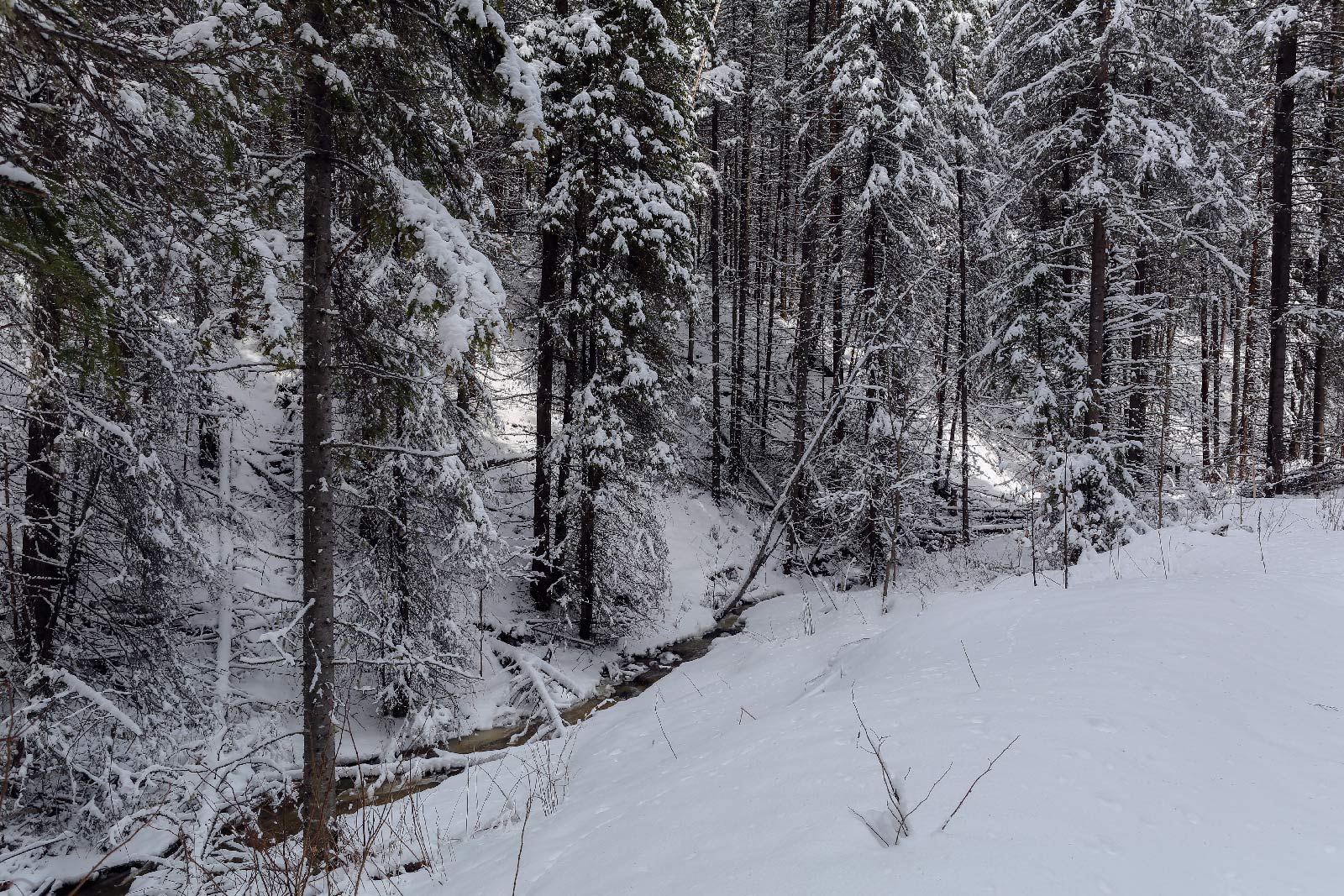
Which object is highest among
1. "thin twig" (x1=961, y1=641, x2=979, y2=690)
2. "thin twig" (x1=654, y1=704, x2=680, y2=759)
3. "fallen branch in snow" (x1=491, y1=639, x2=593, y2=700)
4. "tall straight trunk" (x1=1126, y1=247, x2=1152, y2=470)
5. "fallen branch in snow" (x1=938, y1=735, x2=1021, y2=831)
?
"tall straight trunk" (x1=1126, y1=247, x2=1152, y2=470)

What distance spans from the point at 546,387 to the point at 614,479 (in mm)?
2360

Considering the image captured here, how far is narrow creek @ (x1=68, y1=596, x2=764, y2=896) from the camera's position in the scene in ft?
22.1

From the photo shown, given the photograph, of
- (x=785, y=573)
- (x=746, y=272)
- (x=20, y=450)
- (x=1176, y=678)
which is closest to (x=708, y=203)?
(x=746, y=272)

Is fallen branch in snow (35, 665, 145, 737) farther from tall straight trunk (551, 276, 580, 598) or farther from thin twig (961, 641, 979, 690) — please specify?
thin twig (961, 641, 979, 690)

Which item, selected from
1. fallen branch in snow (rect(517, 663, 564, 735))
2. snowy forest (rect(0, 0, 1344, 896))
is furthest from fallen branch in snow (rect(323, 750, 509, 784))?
fallen branch in snow (rect(517, 663, 564, 735))

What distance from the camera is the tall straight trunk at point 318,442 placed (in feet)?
19.9

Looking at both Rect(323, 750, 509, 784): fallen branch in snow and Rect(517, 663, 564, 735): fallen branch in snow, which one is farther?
Rect(517, 663, 564, 735): fallen branch in snow

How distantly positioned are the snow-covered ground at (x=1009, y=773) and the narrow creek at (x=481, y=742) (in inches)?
47.6

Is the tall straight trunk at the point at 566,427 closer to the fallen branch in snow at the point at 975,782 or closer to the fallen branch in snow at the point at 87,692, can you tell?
the fallen branch in snow at the point at 87,692

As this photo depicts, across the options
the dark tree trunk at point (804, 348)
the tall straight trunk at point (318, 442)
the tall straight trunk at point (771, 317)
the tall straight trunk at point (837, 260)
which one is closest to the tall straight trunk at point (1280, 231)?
the tall straight trunk at point (837, 260)

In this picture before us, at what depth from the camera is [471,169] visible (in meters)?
7.12

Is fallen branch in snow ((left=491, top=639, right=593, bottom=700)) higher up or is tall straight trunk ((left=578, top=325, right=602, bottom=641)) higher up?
tall straight trunk ((left=578, top=325, right=602, bottom=641))

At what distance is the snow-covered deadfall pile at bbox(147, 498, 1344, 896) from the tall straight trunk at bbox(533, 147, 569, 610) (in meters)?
6.90

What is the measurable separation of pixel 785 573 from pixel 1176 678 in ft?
46.9
